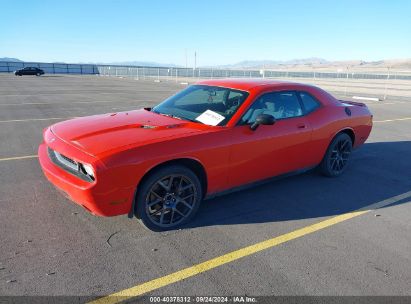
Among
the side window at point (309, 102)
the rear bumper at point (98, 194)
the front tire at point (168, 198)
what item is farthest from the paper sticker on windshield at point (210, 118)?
the side window at point (309, 102)

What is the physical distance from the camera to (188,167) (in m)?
3.74

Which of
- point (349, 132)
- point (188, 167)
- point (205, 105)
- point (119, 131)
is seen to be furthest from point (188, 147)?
point (349, 132)

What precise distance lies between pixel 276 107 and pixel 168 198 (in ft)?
6.47

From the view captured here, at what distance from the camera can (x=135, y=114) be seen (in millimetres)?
4660

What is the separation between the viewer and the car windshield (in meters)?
4.13

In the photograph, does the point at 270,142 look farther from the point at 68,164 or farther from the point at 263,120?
the point at 68,164

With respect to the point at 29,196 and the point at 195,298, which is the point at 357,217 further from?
the point at 29,196

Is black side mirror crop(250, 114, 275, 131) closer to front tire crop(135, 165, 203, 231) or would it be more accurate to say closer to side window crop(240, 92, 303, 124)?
side window crop(240, 92, 303, 124)

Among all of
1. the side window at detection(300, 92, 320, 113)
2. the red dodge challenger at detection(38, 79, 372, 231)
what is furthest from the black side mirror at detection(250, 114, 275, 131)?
the side window at detection(300, 92, 320, 113)

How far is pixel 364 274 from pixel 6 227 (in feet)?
11.6

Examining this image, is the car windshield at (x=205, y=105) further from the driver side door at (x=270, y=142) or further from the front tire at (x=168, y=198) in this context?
the front tire at (x=168, y=198)

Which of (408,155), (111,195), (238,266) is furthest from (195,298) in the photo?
(408,155)

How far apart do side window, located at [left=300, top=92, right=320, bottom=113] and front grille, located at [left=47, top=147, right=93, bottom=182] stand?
10.7 feet

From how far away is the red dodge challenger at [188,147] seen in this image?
3.24m
